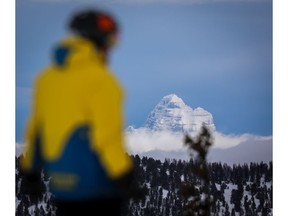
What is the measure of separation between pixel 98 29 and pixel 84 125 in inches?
12.0

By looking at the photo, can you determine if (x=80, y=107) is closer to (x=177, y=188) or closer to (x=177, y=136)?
(x=177, y=136)

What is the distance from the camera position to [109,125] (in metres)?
1.45

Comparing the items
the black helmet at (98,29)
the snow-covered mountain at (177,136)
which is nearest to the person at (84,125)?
the black helmet at (98,29)

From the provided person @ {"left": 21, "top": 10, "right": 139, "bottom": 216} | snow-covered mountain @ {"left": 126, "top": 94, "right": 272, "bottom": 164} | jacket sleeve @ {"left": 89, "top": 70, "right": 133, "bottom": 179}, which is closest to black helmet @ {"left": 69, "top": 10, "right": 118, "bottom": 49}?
person @ {"left": 21, "top": 10, "right": 139, "bottom": 216}

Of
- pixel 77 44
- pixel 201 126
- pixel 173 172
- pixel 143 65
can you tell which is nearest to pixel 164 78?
pixel 143 65

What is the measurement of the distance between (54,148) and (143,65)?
133 centimetres

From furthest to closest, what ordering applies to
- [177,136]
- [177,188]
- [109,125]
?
[177,188] → [177,136] → [109,125]

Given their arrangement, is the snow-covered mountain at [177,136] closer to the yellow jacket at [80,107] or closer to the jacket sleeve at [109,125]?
the yellow jacket at [80,107]

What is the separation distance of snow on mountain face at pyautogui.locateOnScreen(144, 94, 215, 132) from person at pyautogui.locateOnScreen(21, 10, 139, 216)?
1304mm

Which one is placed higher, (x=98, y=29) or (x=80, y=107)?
(x=98, y=29)

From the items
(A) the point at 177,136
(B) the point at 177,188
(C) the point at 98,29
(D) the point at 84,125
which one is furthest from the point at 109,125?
(B) the point at 177,188

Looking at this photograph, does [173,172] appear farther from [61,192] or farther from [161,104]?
[61,192]

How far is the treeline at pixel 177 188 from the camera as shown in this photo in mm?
2947

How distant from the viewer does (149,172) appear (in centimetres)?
298
